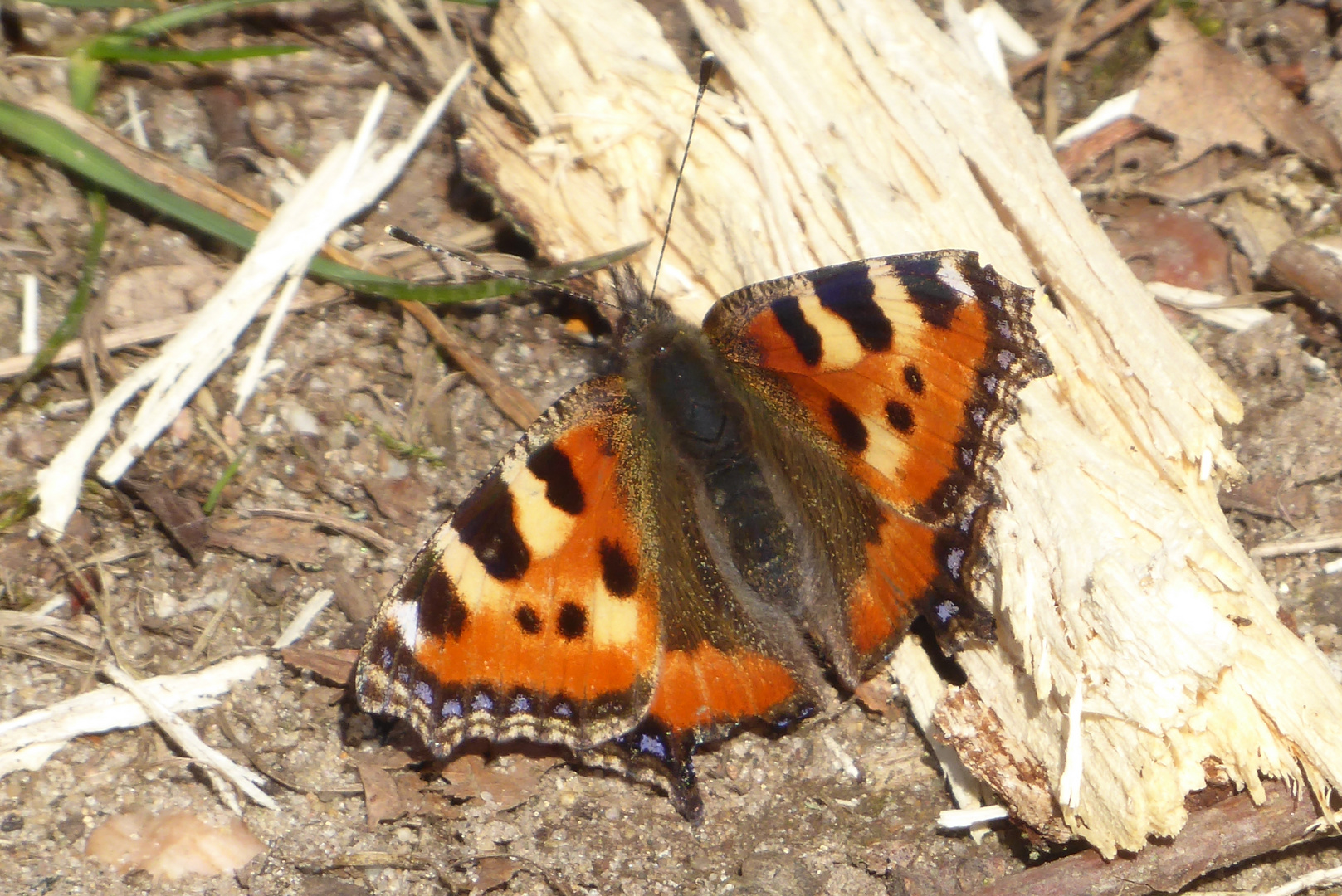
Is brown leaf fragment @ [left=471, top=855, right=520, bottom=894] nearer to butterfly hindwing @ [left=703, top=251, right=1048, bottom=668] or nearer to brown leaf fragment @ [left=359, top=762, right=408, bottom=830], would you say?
brown leaf fragment @ [left=359, top=762, right=408, bottom=830]

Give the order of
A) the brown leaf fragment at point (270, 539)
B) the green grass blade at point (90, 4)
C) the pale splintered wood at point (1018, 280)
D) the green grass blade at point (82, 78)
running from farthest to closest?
the green grass blade at point (82, 78) < the green grass blade at point (90, 4) < the brown leaf fragment at point (270, 539) < the pale splintered wood at point (1018, 280)

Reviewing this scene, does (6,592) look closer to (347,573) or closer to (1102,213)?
(347,573)

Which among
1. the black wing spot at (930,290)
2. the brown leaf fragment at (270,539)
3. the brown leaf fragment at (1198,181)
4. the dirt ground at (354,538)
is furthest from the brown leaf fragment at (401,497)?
the brown leaf fragment at (1198,181)

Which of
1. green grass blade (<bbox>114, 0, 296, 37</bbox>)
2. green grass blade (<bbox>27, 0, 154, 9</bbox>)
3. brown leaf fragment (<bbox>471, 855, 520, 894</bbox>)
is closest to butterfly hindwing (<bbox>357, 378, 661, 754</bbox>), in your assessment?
brown leaf fragment (<bbox>471, 855, 520, 894</bbox>)

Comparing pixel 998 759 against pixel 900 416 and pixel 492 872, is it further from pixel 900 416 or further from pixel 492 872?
pixel 492 872

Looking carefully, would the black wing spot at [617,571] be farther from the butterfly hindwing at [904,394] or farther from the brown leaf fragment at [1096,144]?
the brown leaf fragment at [1096,144]

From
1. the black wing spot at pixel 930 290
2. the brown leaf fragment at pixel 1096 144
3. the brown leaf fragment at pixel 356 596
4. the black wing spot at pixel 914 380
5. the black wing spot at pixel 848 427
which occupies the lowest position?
the brown leaf fragment at pixel 356 596

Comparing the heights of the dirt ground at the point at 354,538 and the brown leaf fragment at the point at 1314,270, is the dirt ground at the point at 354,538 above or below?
below

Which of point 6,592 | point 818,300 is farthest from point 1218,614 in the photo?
point 6,592

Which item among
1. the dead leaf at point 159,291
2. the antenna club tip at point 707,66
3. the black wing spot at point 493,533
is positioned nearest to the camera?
the black wing spot at point 493,533
